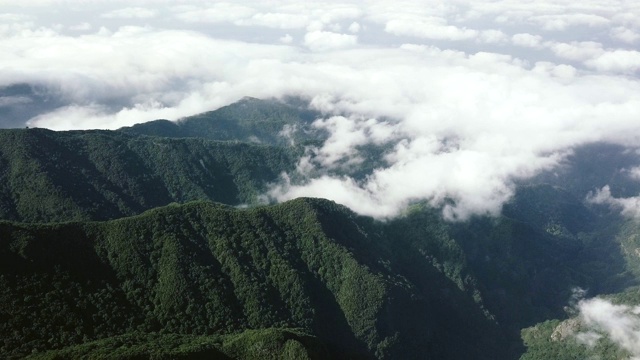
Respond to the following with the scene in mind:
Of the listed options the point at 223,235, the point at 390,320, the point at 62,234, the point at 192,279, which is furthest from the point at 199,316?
the point at 390,320

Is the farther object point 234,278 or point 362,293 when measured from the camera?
point 362,293

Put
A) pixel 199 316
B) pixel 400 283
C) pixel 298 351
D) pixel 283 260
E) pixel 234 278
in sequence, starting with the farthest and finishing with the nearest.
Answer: pixel 400 283 → pixel 283 260 → pixel 234 278 → pixel 199 316 → pixel 298 351

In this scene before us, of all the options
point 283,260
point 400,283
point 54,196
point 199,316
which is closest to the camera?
point 199,316

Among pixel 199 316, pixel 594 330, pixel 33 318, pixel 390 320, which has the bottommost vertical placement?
pixel 594 330

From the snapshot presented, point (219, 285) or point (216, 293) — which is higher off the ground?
point (219, 285)

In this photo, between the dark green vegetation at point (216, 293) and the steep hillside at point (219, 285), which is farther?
the steep hillside at point (219, 285)

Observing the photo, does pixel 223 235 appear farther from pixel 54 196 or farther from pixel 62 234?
pixel 54 196

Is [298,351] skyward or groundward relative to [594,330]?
skyward

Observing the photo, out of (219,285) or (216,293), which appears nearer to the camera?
(216,293)

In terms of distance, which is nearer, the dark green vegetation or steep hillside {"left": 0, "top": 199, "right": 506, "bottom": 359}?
the dark green vegetation
